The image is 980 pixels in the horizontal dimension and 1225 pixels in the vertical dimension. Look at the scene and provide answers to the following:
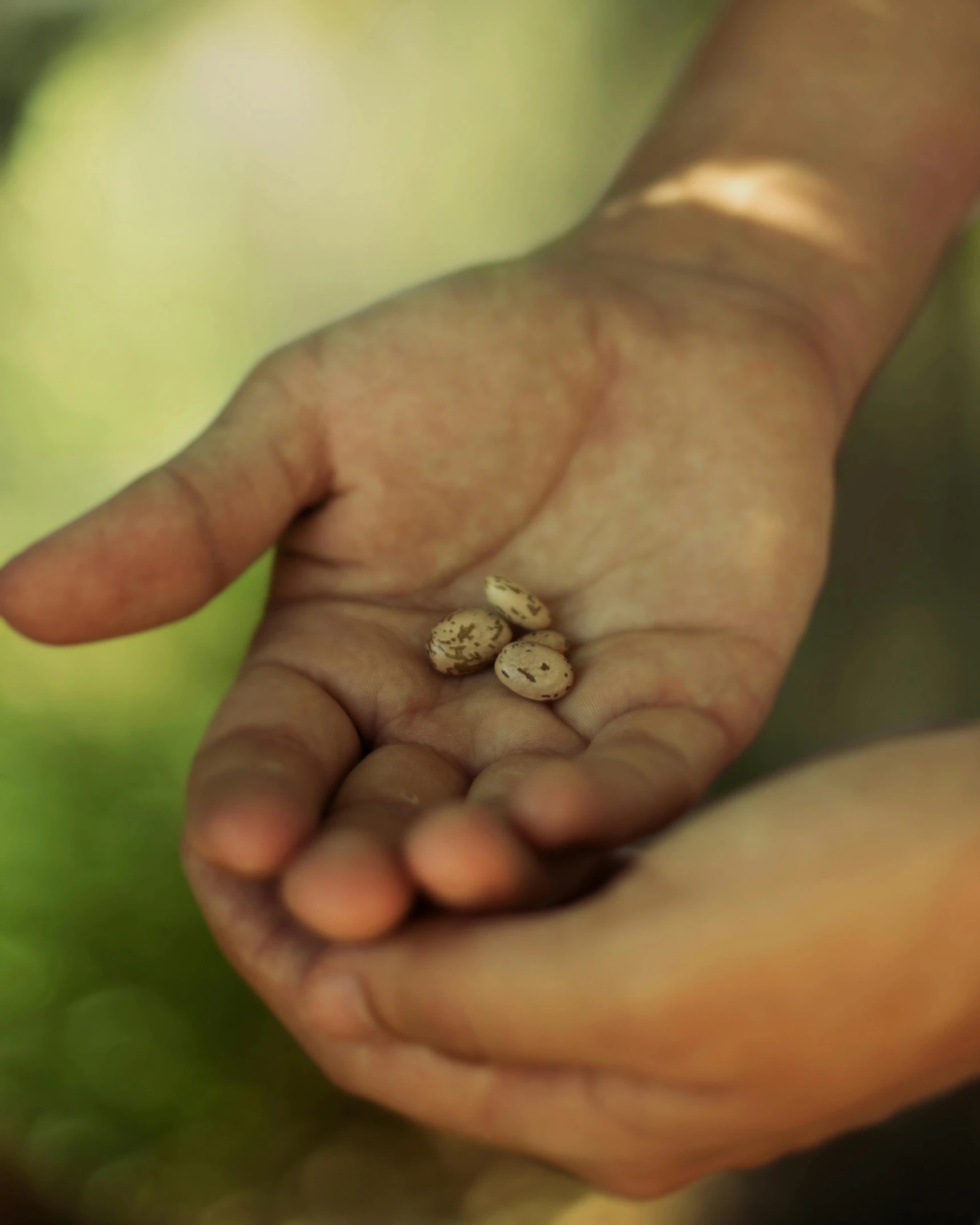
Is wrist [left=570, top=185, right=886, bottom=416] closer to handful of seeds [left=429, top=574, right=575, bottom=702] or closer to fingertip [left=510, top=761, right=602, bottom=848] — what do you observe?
handful of seeds [left=429, top=574, right=575, bottom=702]

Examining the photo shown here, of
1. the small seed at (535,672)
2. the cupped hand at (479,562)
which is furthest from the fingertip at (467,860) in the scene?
the small seed at (535,672)

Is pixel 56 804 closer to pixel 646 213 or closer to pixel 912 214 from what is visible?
pixel 646 213

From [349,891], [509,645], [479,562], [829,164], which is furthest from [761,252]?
[349,891]

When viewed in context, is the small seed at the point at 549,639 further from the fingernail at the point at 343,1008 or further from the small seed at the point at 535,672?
the fingernail at the point at 343,1008

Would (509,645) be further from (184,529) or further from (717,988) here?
(717,988)

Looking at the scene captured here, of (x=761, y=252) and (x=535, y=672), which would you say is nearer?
(x=535, y=672)

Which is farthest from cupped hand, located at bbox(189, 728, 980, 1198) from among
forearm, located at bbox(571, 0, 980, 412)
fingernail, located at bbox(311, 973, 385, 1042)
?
forearm, located at bbox(571, 0, 980, 412)
